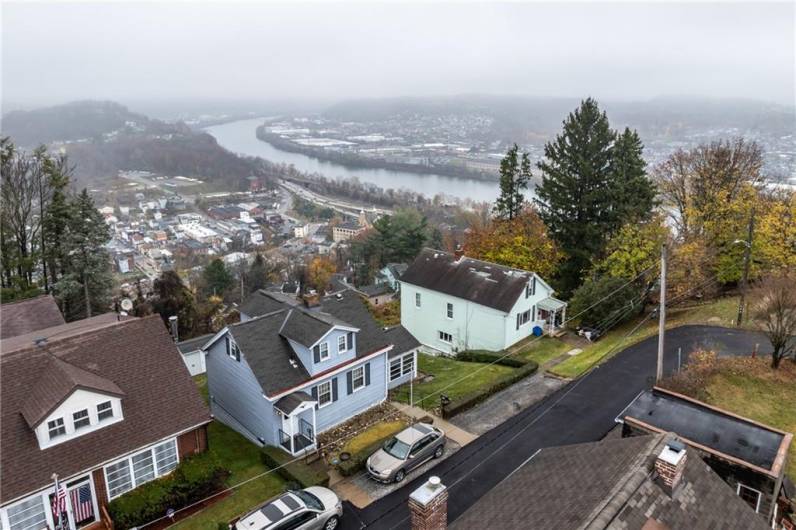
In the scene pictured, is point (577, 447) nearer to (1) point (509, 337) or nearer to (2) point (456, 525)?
(2) point (456, 525)

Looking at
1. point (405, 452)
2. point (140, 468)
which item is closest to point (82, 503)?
point (140, 468)

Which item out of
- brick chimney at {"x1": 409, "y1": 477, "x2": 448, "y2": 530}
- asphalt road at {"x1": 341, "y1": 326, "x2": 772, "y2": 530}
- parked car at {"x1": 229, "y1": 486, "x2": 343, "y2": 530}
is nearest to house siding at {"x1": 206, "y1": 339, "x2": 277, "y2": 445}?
parked car at {"x1": 229, "y1": 486, "x2": 343, "y2": 530}

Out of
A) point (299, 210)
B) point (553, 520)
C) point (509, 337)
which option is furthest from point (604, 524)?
point (299, 210)

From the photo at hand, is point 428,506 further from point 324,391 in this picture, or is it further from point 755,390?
point 755,390

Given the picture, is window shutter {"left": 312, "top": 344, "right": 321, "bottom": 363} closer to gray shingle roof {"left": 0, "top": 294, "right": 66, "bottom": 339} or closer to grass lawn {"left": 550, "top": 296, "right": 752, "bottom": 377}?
gray shingle roof {"left": 0, "top": 294, "right": 66, "bottom": 339}

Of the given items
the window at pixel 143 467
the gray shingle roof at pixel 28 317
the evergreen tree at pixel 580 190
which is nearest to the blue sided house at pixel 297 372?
the window at pixel 143 467

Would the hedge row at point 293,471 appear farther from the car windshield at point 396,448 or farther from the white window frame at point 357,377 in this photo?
the white window frame at point 357,377
